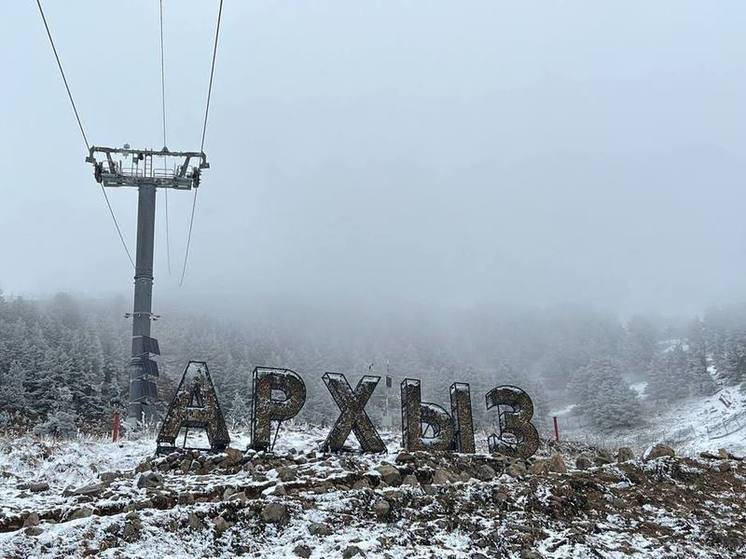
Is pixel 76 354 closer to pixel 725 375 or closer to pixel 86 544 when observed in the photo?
pixel 86 544

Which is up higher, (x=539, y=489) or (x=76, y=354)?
(x=76, y=354)

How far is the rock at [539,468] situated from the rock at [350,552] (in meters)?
6.19

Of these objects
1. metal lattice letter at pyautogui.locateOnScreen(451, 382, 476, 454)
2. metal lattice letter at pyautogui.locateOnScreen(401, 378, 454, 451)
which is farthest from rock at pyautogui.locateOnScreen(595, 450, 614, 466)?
metal lattice letter at pyautogui.locateOnScreen(401, 378, 454, 451)

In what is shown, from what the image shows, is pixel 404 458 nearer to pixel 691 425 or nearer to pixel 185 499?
pixel 185 499

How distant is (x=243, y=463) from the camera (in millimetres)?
14039

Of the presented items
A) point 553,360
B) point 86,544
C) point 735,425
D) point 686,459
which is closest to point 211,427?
point 86,544

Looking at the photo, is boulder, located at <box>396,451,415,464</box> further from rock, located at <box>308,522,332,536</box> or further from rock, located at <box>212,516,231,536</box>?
rock, located at <box>212,516,231,536</box>

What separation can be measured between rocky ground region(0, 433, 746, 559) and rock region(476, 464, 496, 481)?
0.03 meters

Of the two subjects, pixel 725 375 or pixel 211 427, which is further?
pixel 725 375

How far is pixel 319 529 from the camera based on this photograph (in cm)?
1126

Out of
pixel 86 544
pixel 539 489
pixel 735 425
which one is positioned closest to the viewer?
pixel 86 544

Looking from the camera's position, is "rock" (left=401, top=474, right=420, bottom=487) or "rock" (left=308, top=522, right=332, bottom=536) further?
"rock" (left=401, top=474, right=420, bottom=487)

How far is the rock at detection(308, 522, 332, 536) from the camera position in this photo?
36.7 ft

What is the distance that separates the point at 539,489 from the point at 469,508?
210 cm
